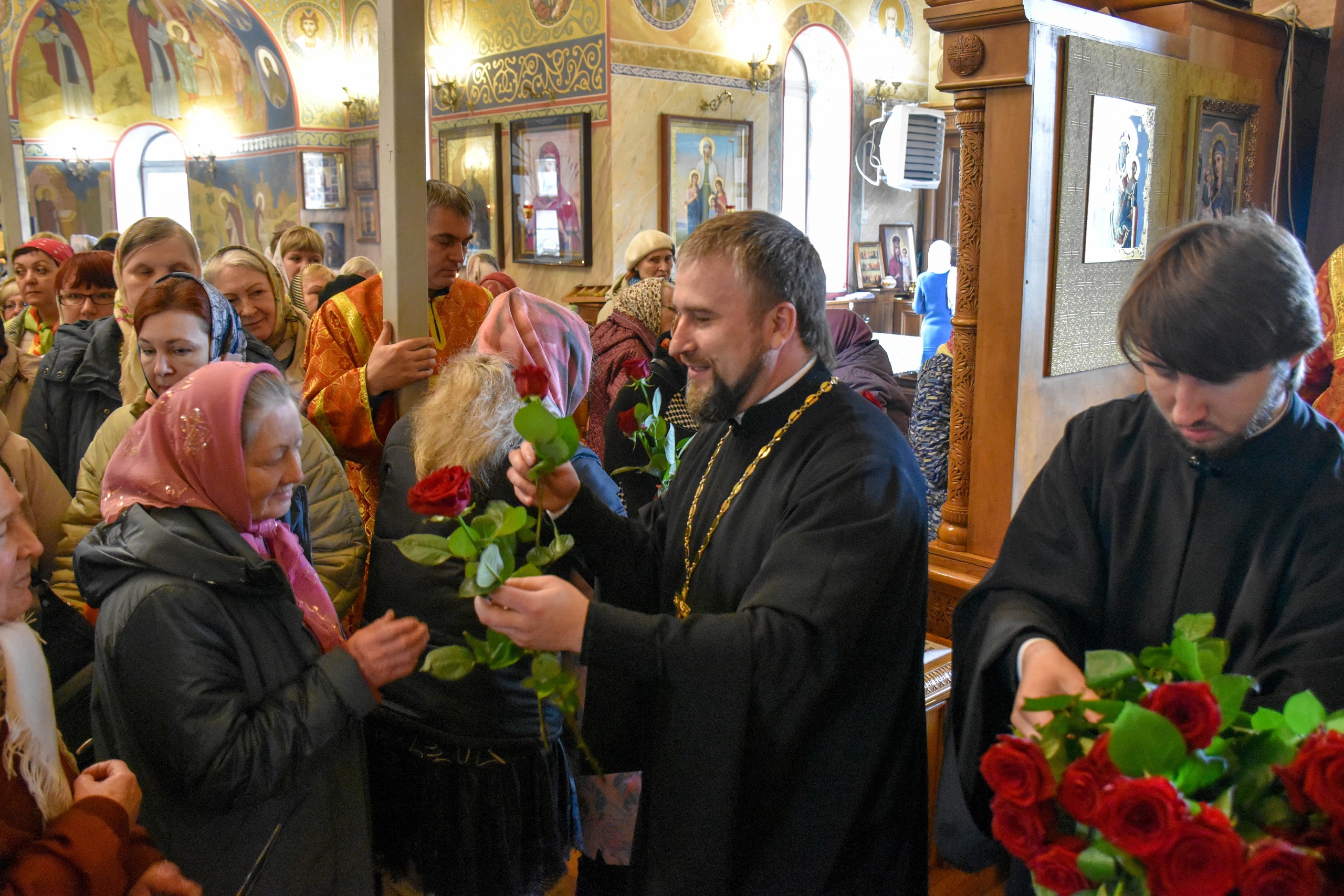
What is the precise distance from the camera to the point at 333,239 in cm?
1344

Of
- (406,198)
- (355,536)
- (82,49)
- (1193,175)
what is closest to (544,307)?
(406,198)

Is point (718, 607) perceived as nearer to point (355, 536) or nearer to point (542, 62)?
point (355, 536)

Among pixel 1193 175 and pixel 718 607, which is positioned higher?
pixel 1193 175

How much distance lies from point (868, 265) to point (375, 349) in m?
10.7

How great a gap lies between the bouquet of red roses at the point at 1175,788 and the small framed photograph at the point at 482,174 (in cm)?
1020

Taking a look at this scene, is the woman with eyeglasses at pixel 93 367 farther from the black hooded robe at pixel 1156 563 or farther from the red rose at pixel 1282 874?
the red rose at pixel 1282 874

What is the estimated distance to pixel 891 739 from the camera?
154 cm

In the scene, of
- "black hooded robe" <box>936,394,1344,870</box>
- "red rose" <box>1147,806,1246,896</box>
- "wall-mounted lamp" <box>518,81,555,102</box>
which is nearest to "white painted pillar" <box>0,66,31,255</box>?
"black hooded robe" <box>936,394,1344,870</box>

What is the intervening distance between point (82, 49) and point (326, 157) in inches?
160

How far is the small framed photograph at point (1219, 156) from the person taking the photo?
158 inches

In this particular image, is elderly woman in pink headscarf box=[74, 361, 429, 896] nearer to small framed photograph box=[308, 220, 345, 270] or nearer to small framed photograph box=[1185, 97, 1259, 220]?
small framed photograph box=[1185, 97, 1259, 220]

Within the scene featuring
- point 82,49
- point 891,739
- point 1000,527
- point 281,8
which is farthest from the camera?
point 82,49

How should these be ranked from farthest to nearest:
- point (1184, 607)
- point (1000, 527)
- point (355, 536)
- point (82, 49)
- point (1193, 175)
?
1. point (82, 49)
2. point (1193, 175)
3. point (1000, 527)
4. point (355, 536)
5. point (1184, 607)

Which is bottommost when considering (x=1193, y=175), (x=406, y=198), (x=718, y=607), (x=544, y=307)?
(x=718, y=607)
